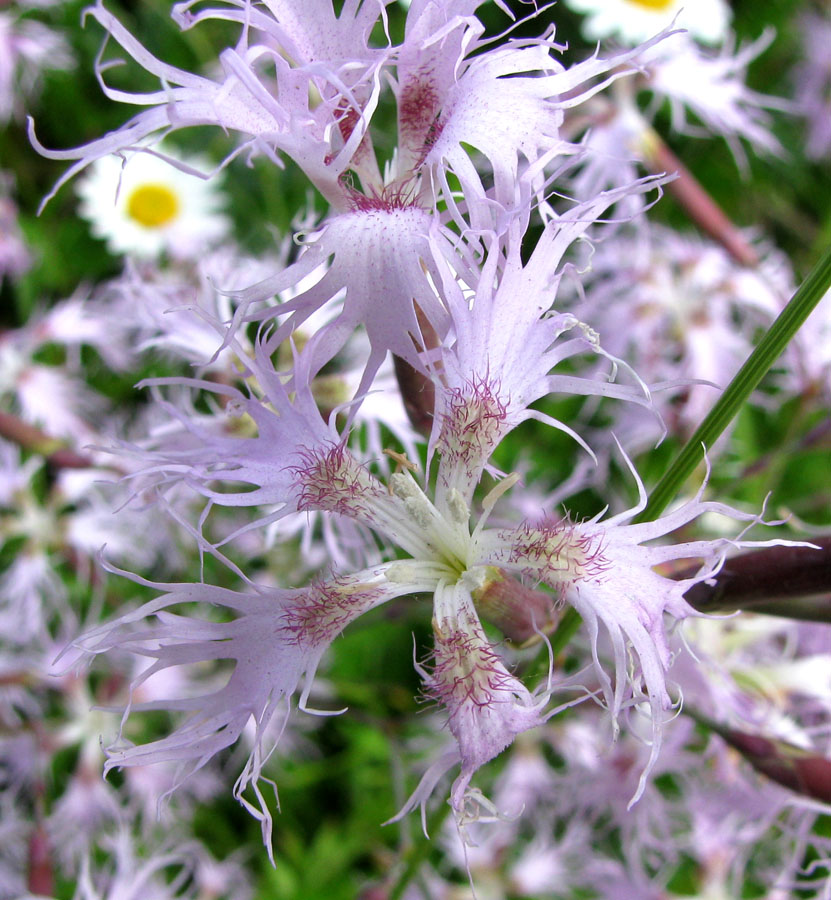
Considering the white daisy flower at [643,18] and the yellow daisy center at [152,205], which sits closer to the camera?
the white daisy flower at [643,18]

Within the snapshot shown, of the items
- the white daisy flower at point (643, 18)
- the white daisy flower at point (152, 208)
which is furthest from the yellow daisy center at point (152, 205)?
the white daisy flower at point (643, 18)

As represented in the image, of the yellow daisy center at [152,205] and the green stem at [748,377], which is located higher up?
the green stem at [748,377]

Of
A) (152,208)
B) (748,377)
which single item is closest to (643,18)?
(152,208)

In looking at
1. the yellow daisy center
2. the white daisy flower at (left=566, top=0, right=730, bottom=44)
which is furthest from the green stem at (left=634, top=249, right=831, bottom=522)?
the yellow daisy center

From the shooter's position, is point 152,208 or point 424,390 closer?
point 424,390

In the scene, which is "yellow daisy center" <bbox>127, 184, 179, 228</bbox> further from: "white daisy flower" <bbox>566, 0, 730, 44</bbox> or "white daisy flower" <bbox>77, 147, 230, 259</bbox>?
"white daisy flower" <bbox>566, 0, 730, 44</bbox>

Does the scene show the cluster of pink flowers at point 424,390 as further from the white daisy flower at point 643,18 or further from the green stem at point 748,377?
the white daisy flower at point 643,18

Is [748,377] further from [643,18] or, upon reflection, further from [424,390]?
[643,18]
